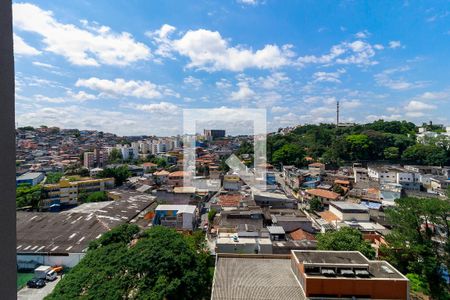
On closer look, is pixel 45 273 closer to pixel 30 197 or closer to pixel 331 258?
pixel 331 258

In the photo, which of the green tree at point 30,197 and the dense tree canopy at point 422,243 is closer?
the dense tree canopy at point 422,243

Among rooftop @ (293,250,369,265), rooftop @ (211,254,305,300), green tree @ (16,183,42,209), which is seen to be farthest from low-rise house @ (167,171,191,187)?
rooftop @ (293,250,369,265)

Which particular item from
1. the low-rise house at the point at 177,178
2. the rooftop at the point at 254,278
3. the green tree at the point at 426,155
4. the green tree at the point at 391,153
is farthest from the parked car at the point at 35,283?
the green tree at the point at 391,153

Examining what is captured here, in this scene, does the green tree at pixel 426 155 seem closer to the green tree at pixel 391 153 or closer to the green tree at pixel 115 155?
the green tree at pixel 391 153

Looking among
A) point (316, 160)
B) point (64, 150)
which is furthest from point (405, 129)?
point (64, 150)


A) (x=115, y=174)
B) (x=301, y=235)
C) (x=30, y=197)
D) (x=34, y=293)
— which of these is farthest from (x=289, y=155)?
(x=34, y=293)

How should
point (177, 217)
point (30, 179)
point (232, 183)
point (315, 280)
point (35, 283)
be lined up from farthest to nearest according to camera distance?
point (30, 179) < point (232, 183) < point (177, 217) < point (35, 283) < point (315, 280)
